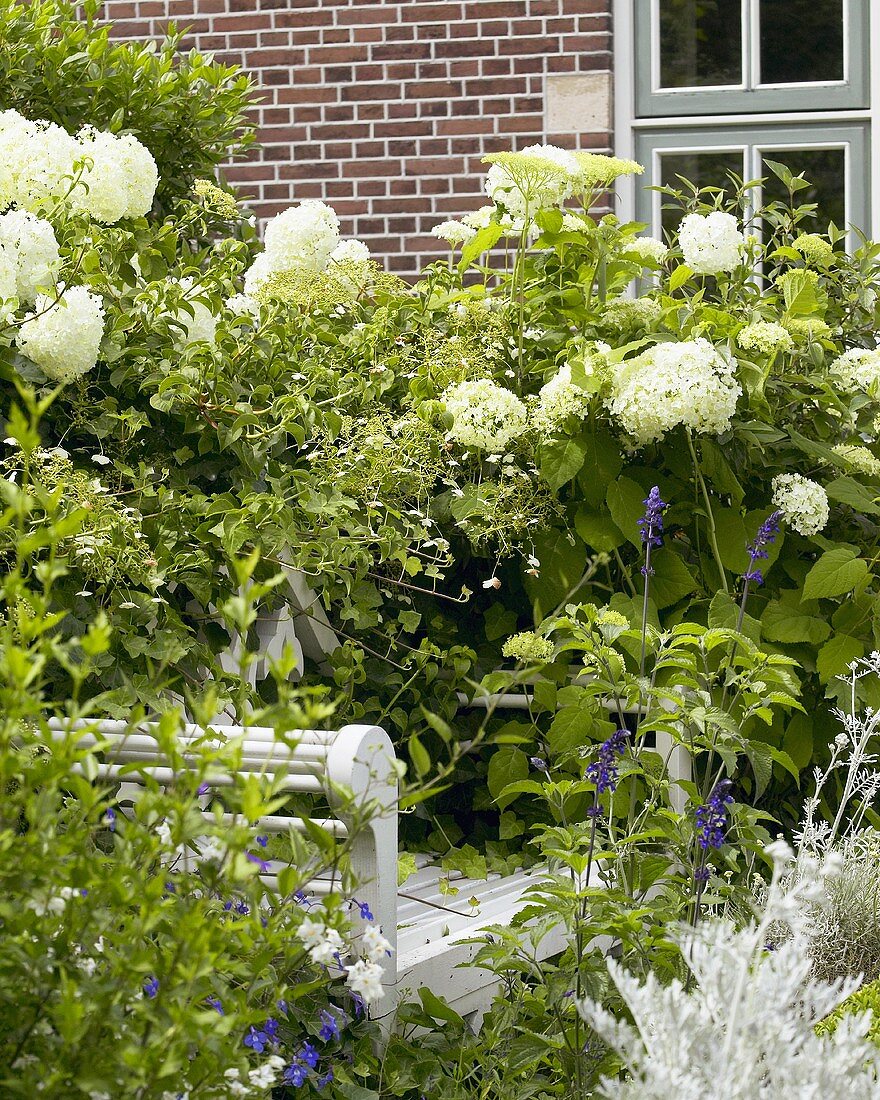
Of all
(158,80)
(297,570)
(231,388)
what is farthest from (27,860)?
(158,80)

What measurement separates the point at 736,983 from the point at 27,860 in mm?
594

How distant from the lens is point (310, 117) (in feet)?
16.5

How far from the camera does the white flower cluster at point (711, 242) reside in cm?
273

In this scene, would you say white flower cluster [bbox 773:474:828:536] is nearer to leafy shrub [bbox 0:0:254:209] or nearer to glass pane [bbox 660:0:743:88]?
leafy shrub [bbox 0:0:254:209]

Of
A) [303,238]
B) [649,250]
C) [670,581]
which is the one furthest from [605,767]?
[303,238]

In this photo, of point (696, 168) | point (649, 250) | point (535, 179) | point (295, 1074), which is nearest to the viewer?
point (295, 1074)

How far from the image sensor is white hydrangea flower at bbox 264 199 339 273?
9.83 ft

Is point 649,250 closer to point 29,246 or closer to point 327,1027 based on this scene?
point 29,246

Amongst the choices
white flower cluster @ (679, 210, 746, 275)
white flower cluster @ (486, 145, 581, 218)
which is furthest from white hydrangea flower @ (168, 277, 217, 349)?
white flower cluster @ (679, 210, 746, 275)

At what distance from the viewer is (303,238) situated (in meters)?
3.01

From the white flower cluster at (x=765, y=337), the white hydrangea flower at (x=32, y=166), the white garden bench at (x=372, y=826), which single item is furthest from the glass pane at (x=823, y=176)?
the white garden bench at (x=372, y=826)

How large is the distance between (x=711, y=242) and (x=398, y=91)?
254 centimetres

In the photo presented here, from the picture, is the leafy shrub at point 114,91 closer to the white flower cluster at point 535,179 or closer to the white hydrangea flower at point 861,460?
the white flower cluster at point 535,179

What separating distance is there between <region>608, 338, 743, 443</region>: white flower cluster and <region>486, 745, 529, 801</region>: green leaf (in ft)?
2.21
